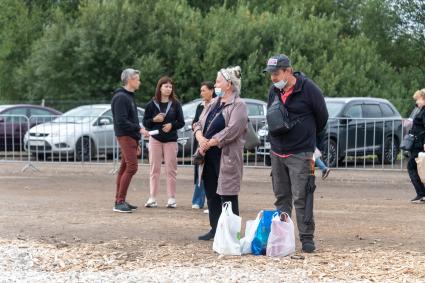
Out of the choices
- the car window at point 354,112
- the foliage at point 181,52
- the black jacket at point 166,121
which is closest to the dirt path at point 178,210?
the black jacket at point 166,121

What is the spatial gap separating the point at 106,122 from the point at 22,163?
254 centimetres

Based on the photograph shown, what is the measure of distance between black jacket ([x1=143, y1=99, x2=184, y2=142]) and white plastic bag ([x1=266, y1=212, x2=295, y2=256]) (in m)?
4.01

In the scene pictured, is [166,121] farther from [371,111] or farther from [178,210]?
[371,111]

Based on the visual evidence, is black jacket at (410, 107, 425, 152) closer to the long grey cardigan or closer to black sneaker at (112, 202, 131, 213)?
black sneaker at (112, 202, 131, 213)

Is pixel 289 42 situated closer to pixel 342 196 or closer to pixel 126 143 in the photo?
pixel 342 196

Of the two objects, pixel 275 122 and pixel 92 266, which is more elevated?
pixel 275 122

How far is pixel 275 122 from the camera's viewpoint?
779 centimetres

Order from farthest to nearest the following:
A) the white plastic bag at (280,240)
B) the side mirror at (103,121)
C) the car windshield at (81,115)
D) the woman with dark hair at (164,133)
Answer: the side mirror at (103,121)
the car windshield at (81,115)
the woman with dark hair at (164,133)
the white plastic bag at (280,240)

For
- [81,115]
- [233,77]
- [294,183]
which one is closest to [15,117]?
[81,115]

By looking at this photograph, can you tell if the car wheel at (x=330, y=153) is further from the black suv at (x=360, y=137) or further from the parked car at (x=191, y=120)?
the parked car at (x=191, y=120)

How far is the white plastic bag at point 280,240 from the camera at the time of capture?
7789mm

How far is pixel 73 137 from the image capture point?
1964 centimetres

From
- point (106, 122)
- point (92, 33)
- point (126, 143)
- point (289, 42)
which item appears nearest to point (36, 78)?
point (92, 33)

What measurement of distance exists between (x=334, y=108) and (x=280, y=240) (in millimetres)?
11781
